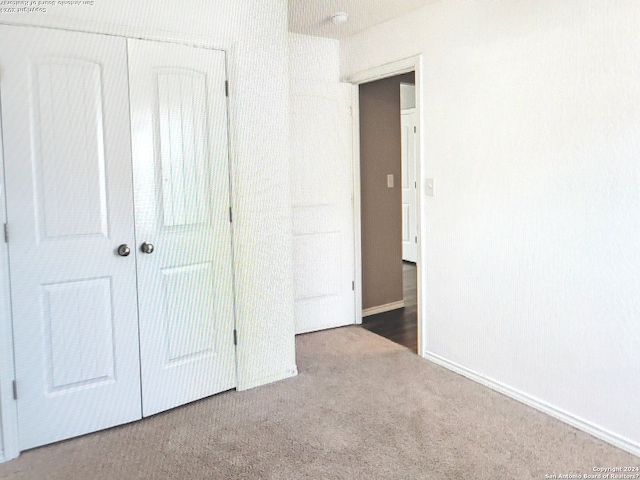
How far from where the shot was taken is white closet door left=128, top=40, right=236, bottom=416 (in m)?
2.61

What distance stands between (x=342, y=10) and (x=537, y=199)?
6.04 ft

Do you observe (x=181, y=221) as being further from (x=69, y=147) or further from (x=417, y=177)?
(x=417, y=177)

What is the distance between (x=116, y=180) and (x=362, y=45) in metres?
2.30

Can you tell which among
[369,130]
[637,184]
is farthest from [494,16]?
[369,130]

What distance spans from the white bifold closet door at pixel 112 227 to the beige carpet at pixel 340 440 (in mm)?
192

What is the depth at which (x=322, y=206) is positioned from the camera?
413 centimetres

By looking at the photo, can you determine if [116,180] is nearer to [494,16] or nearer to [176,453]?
[176,453]

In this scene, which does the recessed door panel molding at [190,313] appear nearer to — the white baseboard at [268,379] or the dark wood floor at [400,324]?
the white baseboard at [268,379]

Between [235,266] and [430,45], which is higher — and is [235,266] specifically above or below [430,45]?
below

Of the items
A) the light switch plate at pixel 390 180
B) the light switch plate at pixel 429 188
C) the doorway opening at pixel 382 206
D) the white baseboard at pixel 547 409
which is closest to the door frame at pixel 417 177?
the light switch plate at pixel 429 188

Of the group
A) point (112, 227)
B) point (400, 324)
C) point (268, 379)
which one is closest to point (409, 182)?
point (400, 324)

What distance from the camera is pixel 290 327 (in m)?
3.20

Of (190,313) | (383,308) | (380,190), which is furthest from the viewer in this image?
(383,308)

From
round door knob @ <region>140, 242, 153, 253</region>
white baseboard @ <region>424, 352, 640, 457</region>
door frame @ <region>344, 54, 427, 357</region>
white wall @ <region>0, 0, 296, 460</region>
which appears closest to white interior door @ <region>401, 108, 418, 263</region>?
door frame @ <region>344, 54, 427, 357</region>
